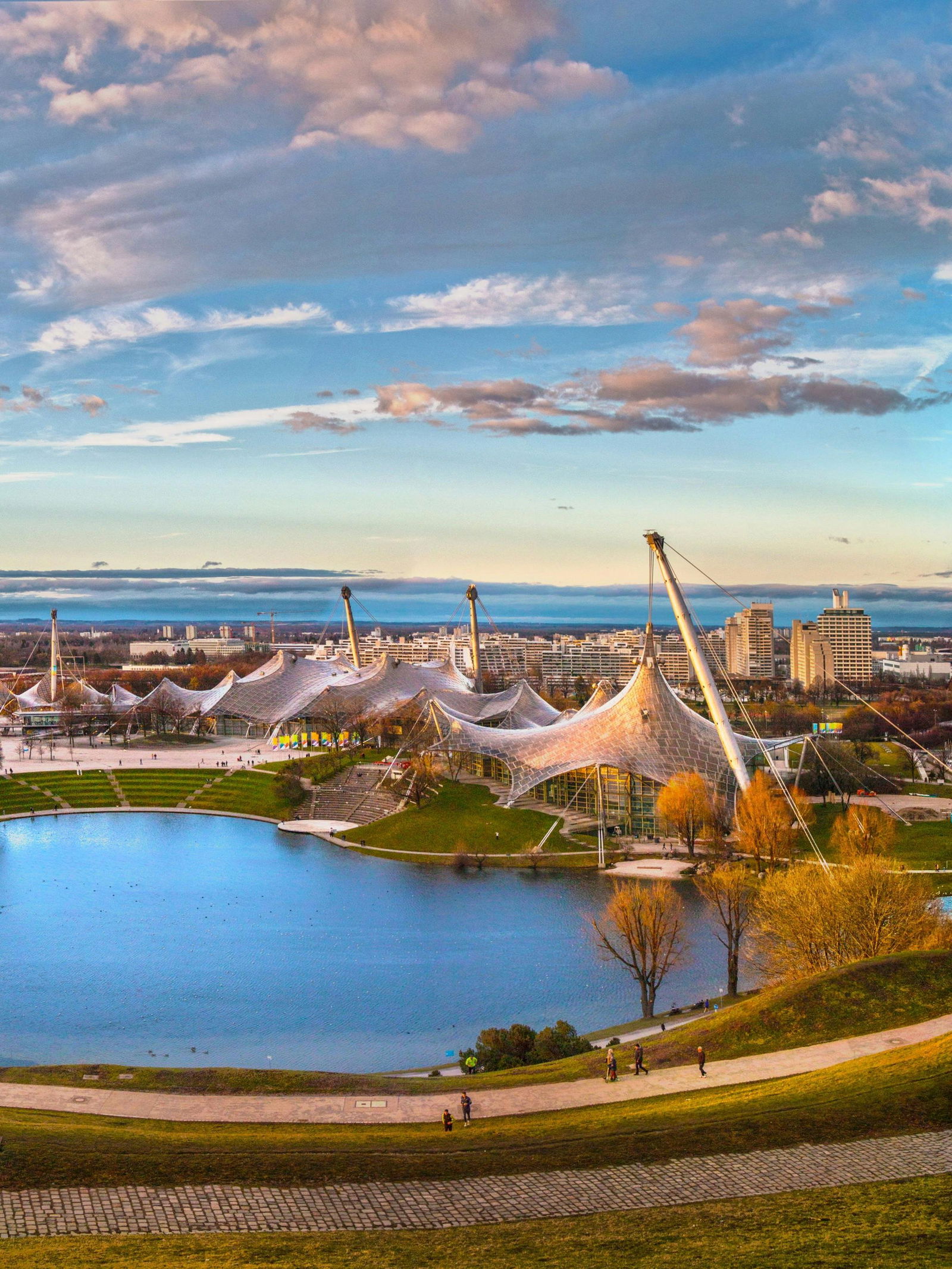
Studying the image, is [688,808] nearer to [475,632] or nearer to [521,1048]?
[521,1048]

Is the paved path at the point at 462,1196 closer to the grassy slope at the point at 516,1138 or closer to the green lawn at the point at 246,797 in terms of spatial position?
the grassy slope at the point at 516,1138

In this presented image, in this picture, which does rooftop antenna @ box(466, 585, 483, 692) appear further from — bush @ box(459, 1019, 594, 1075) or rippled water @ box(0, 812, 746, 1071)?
bush @ box(459, 1019, 594, 1075)

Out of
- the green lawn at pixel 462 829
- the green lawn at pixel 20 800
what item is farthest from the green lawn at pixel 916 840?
the green lawn at pixel 20 800

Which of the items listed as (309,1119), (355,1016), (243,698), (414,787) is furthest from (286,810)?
(309,1119)

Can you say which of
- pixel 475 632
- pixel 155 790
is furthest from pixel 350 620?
pixel 155 790

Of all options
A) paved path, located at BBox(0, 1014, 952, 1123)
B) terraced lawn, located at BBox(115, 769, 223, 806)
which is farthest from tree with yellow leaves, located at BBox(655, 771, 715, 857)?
terraced lawn, located at BBox(115, 769, 223, 806)

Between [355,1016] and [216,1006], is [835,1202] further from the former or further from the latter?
[216,1006]
